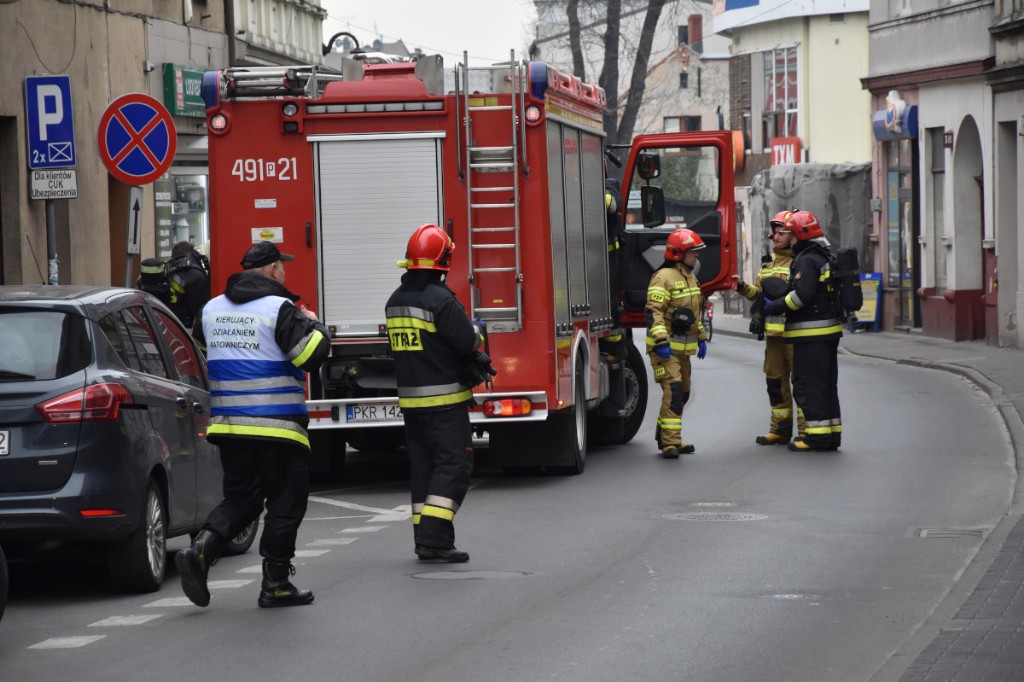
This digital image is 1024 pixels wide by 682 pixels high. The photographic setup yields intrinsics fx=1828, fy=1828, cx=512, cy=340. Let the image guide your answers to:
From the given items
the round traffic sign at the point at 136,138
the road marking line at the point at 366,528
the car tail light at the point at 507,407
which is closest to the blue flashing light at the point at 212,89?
the round traffic sign at the point at 136,138

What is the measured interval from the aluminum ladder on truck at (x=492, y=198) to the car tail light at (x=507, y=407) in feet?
1.72

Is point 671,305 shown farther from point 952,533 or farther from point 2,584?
point 2,584

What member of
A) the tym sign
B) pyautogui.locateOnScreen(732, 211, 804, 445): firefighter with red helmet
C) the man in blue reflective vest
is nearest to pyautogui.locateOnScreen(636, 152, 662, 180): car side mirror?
pyautogui.locateOnScreen(732, 211, 804, 445): firefighter with red helmet

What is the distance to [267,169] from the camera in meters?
13.6

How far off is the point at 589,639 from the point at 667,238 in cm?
919

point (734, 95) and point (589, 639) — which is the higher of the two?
point (734, 95)

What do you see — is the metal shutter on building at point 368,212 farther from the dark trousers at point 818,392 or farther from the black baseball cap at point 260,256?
the black baseball cap at point 260,256

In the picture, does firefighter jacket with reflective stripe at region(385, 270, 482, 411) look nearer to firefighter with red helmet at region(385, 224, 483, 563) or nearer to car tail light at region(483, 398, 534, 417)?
firefighter with red helmet at region(385, 224, 483, 563)

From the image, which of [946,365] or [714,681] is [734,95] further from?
[714,681]

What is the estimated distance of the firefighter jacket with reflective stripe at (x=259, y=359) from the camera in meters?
8.66

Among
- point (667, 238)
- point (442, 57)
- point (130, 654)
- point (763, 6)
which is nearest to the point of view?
point (130, 654)

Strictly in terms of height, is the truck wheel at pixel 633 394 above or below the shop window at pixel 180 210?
below

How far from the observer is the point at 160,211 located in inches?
1022

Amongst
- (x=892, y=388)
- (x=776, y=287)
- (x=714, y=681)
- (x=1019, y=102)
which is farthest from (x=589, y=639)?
(x=1019, y=102)
